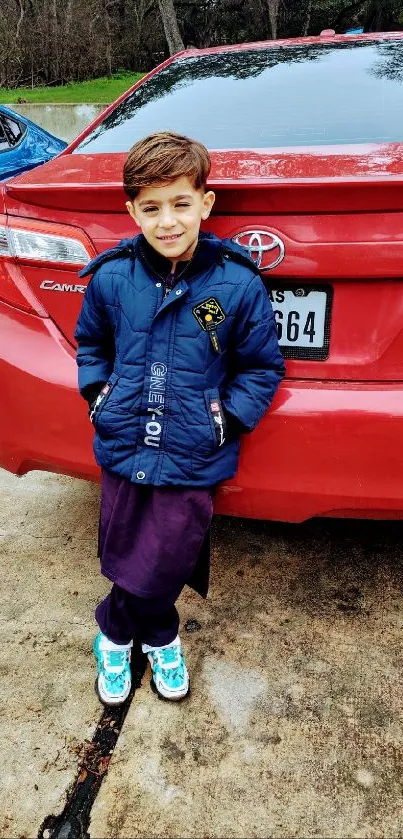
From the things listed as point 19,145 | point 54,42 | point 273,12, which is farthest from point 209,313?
point 273,12

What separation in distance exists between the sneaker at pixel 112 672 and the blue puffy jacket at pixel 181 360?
21.4 inches

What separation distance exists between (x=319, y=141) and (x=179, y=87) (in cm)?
87

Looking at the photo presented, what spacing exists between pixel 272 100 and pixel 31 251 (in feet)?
3.78

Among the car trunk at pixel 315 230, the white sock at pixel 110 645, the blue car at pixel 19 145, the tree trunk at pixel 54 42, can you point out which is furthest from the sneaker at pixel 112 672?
the tree trunk at pixel 54 42

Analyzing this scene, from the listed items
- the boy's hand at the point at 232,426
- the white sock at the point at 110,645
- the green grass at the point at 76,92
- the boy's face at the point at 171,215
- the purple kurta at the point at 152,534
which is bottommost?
the white sock at the point at 110,645

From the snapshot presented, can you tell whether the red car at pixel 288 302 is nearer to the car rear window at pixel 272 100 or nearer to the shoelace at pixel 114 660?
the car rear window at pixel 272 100

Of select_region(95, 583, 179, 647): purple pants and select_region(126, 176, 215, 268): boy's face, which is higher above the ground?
select_region(126, 176, 215, 268): boy's face

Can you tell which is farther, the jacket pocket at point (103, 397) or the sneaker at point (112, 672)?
the sneaker at point (112, 672)

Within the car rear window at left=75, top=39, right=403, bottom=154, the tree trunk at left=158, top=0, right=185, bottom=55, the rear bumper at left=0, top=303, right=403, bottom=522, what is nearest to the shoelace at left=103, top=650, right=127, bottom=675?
the rear bumper at left=0, top=303, right=403, bottom=522

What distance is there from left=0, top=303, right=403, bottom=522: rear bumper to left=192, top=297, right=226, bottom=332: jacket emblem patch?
11.2 inches

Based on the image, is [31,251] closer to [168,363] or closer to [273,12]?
[168,363]

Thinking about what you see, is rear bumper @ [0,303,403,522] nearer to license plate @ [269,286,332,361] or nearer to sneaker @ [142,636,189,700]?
license plate @ [269,286,332,361]

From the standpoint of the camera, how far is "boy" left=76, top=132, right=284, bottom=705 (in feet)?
5.18

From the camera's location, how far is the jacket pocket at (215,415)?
63.5 inches
